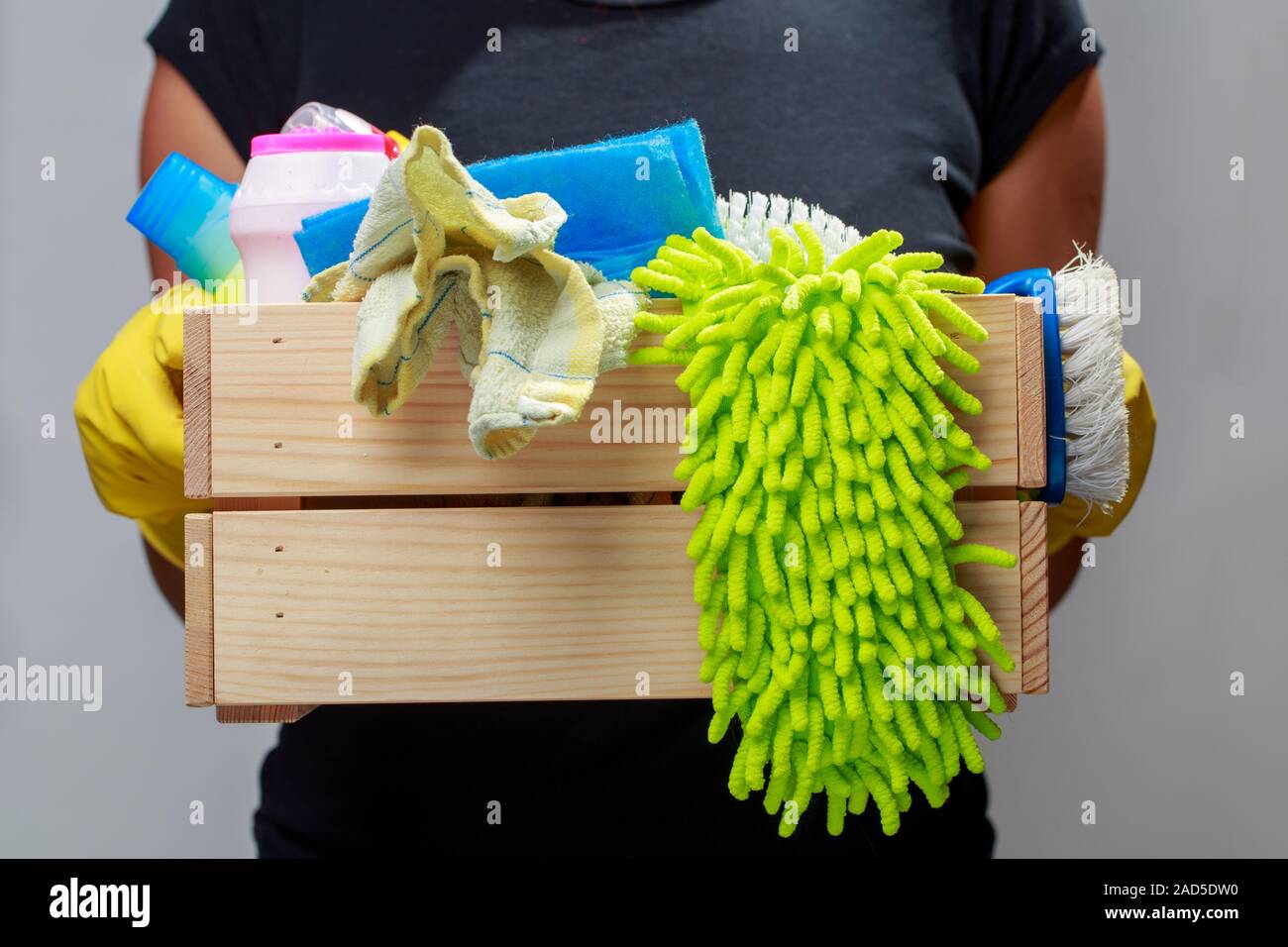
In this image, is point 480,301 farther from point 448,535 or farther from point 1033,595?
point 1033,595

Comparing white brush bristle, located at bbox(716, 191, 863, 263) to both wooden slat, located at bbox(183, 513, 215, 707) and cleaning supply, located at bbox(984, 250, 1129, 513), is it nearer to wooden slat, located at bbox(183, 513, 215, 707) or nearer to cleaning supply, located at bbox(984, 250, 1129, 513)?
cleaning supply, located at bbox(984, 250, 1129, 513)

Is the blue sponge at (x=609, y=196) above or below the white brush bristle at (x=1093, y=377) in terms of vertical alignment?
above

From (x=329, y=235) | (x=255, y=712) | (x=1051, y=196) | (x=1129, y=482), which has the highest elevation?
(x=1051, y=196)

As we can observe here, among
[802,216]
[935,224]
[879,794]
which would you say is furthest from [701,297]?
[935,224]

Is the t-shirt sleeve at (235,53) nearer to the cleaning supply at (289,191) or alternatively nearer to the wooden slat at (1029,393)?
the cleaning supply at (289,191)

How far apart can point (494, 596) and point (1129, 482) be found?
14.9 inches

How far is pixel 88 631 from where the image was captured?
1.09 meters

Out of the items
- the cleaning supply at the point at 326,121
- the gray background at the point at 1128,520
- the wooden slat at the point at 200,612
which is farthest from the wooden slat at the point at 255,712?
the gray background at the point at 1128,520

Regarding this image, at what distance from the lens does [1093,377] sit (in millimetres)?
479

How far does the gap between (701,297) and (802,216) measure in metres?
0.08

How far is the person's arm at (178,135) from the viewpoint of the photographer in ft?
2.60

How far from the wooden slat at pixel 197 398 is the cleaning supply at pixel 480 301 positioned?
66mm

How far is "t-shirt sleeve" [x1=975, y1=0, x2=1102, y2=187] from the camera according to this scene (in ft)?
2.52

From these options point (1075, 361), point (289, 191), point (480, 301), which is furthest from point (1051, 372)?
point (289, 191)
